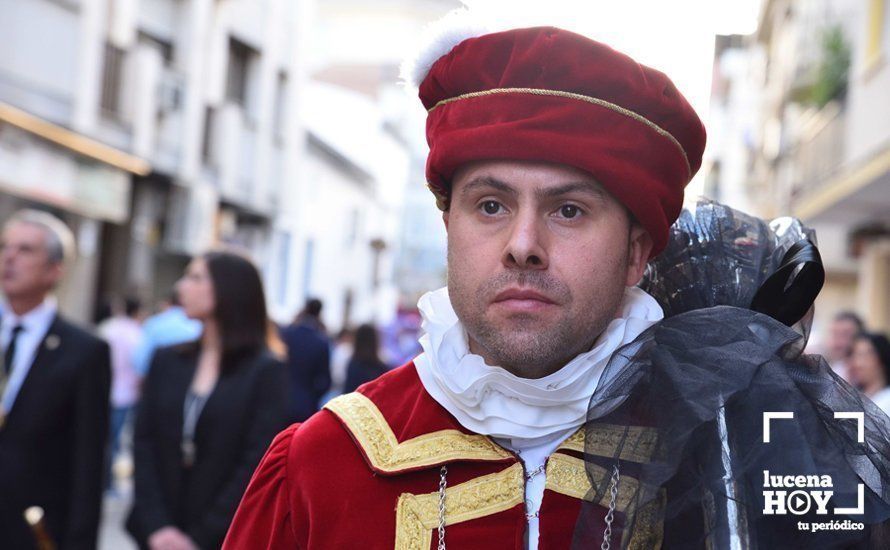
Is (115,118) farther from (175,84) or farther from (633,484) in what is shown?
(633,484)

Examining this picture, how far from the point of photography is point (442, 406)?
7.63 feet

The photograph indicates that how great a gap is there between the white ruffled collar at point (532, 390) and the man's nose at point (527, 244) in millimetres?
198

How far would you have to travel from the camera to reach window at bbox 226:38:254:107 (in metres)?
22.3

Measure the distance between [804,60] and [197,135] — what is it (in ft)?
31.0

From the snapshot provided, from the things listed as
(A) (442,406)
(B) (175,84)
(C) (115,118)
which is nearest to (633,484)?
(A) (442,406)

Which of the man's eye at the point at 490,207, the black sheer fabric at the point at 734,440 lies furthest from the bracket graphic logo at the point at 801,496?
the man's eye at the point at 490,207

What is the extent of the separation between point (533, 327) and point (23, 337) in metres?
3.49

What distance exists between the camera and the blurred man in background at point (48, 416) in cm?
479

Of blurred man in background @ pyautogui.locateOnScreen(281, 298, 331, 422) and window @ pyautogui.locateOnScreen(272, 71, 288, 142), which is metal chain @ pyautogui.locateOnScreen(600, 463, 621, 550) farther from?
window @ pyautogui.locateOnScreen(272, 71, 288, 142)

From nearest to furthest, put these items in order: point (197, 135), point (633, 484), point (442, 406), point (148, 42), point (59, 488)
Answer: point (633, 484) < point (442, 406) < point (59, 488) < point (148, 42) < point (197, 135)

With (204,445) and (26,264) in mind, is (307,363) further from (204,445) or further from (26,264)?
(204,445)

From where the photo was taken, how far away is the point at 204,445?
16.0ft

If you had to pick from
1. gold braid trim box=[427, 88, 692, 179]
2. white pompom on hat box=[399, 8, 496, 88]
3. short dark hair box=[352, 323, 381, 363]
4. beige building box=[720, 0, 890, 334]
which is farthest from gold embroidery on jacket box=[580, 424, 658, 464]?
beige building box=[720, 0, 890, 334]

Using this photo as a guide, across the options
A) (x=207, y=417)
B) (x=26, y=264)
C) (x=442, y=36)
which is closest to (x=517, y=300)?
(x=442, y=36)
